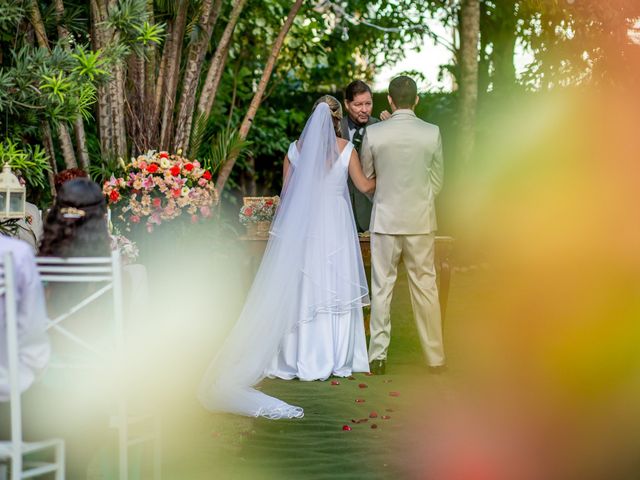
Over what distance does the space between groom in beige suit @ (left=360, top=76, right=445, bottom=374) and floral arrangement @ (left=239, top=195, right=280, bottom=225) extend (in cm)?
121

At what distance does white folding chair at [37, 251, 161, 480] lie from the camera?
4.11m

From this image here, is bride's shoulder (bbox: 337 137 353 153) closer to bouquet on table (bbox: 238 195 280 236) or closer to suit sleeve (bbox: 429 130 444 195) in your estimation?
suit sleeve (bbox: 429 130 444 195)

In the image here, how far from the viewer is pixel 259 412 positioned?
20.7 feet

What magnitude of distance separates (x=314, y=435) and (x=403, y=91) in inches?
101

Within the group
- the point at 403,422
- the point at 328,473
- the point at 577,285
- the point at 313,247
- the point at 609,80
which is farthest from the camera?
the point at 577,285

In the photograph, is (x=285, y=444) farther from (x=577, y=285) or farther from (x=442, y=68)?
(x=442, y=68)

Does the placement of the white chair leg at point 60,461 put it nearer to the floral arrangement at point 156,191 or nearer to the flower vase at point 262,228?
the floral arrangement at point 156,191

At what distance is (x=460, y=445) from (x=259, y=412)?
1.19 m

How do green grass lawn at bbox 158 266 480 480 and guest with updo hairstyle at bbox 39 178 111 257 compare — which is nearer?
guest with updo hairstyle at bbox 39 178 111 257

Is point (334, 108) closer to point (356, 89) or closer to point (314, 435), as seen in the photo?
point (356, 89)

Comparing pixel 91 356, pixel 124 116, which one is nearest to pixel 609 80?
pixel 124 116

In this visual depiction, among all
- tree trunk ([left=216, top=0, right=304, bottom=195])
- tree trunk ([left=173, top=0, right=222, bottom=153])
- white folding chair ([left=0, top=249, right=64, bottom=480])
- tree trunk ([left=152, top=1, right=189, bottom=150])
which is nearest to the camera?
white folding chair ([left=0, top=249, right=64, bottom=480])

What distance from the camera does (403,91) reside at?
24.5 ft

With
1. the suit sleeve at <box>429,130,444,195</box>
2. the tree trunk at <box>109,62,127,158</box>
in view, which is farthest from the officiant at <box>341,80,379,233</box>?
the tree trunk at <box>109,62,127,158</box>
